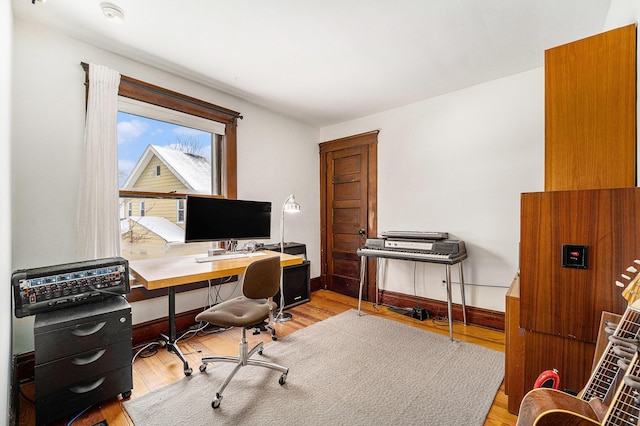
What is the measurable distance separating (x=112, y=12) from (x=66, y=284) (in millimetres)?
1772

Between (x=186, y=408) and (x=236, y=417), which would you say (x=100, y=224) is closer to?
(x=186, y=408)

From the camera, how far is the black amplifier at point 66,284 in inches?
63.2

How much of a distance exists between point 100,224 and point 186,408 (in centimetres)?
150

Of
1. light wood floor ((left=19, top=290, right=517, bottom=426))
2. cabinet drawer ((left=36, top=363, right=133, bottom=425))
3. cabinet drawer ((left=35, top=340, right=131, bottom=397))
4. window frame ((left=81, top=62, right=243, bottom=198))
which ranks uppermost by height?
window frame ((left=81, top=62, right=243, bottom=198))

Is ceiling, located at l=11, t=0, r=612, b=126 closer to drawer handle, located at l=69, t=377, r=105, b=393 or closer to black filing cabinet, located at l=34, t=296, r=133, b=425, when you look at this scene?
black filing cabinet, located at l=34, t=296, r=133, b=425

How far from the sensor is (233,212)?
2.70 m

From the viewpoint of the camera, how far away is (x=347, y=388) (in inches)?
73.7

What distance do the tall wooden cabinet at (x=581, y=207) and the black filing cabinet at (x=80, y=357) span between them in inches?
93.7

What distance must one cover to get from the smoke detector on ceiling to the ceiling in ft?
0.11

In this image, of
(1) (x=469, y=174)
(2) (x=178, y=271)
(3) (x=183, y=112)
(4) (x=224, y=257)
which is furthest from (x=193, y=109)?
(1) (x=469, y=174)

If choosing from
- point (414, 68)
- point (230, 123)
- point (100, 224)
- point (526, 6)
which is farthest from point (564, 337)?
point (230, 123)

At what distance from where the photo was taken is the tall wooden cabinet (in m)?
1.22

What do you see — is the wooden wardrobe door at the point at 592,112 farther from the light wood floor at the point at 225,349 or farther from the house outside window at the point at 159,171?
the house outside window at the point at 159,171

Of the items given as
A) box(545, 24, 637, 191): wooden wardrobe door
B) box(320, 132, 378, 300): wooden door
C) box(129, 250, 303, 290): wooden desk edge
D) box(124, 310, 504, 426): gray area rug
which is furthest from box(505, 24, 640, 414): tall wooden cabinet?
box(320, 132, 378, 300): wooden door
